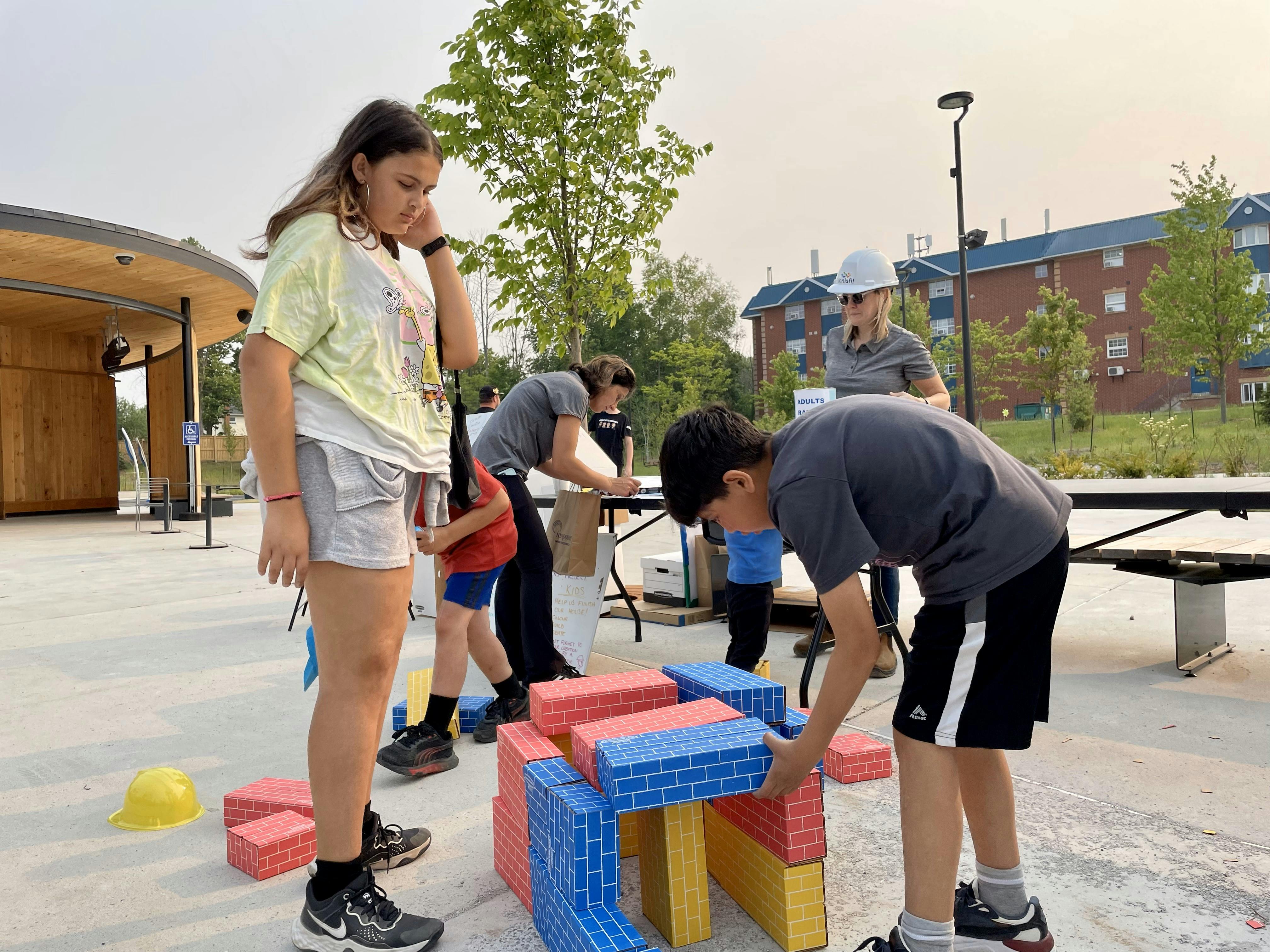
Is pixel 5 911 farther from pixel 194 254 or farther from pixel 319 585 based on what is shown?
pixel 194 254

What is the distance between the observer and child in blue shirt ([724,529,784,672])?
3.50 m

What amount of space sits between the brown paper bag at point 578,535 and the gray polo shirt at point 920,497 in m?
2.70

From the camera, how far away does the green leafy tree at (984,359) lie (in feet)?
119

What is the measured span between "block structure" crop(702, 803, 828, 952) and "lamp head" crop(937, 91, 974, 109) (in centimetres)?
1650

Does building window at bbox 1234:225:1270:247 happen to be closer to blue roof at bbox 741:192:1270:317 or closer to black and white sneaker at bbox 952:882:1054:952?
blue roof at bbox 741:192:1270:317

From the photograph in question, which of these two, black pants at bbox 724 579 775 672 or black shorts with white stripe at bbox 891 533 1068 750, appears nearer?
black shorts with white stripe at bbox 891 533 1068 750

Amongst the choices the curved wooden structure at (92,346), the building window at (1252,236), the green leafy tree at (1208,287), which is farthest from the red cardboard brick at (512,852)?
the building window at (1252,236)

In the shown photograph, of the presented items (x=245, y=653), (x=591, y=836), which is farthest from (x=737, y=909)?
(x=245, y=653)

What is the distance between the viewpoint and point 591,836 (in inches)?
67.5

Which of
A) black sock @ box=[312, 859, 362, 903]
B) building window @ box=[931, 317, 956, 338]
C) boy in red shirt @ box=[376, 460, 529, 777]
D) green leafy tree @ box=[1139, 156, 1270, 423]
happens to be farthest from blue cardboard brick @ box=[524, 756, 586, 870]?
building window @ box=[931, 317, 956, 338]

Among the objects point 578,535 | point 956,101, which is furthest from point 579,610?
point 956,101

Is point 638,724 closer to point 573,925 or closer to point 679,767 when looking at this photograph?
point 679,767

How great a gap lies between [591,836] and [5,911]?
62.1 inches

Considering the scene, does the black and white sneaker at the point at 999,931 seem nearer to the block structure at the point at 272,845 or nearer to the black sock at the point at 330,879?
the black sock at the point at 330,879
